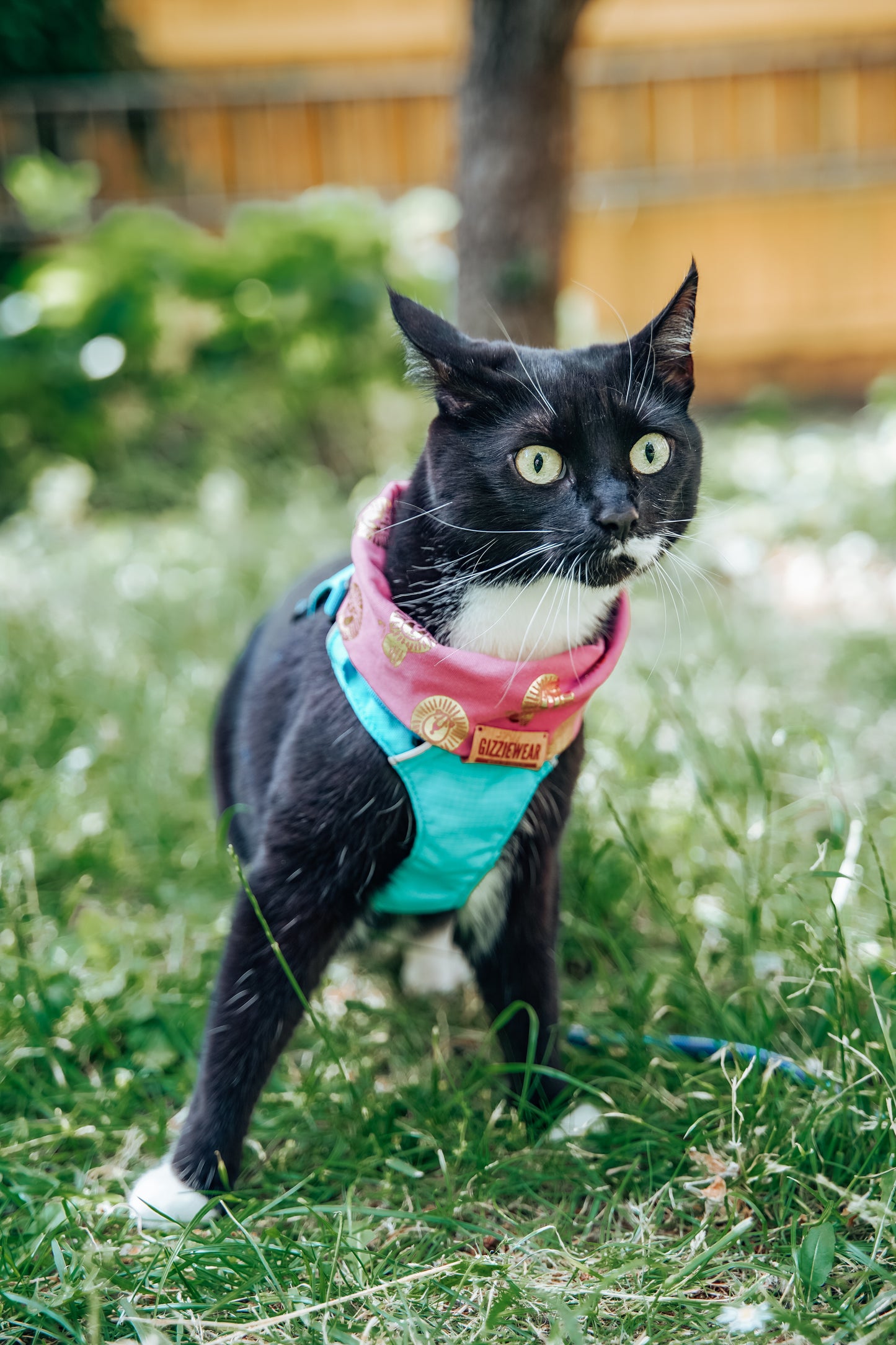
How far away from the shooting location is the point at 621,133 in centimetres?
680

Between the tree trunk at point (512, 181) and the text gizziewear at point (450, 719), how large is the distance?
1.80 m

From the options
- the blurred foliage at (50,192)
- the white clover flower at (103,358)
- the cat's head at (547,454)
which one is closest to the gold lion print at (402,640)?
the cat's head at (547,454)

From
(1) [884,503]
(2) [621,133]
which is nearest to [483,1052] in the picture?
(1) [884,503]

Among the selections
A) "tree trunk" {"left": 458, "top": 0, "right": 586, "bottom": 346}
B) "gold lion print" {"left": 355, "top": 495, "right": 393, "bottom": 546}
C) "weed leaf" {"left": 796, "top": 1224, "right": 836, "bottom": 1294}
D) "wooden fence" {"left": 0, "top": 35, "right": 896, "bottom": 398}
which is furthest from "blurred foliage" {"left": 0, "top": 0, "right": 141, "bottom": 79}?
"weed leaf" {"left": 796, "top": 1224, "right": 836, "bottom": 1294}

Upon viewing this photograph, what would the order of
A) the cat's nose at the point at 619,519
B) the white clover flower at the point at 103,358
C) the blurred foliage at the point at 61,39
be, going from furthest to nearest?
1. the blurred foliage at the point at 61,39
2. the white clover flower at the point at 103,358
3. the cat's nose at the point at 619,519

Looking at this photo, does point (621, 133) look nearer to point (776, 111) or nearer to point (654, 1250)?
point (776, 111)

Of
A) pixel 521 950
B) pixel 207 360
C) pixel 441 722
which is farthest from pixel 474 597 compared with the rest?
pixel 207 360

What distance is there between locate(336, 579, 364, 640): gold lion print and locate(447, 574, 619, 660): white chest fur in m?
0.13

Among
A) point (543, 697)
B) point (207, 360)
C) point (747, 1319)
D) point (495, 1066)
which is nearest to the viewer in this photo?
point (747, 1319)

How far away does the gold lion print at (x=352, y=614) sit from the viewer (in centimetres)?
145

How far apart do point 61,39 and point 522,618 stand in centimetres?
694

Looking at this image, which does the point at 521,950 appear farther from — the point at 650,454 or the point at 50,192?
→ the point at 50,192

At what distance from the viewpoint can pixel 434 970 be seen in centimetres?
187

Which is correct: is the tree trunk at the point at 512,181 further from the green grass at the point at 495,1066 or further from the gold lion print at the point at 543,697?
the gold lion print at the point at 543,697
